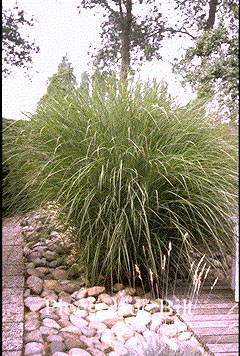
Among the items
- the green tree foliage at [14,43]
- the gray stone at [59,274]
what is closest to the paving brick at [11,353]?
the gray stone at [59,274]

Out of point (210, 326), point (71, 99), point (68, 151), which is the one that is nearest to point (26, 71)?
point (71, 99)

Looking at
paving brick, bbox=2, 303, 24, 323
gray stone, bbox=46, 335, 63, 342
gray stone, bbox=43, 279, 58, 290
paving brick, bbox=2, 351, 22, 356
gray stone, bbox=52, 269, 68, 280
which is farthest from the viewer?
gray stone, bbox=52, 269, 68, 280

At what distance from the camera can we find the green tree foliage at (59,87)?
2.26m

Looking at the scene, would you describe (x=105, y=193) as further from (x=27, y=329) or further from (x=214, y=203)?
(x=27, y=329)

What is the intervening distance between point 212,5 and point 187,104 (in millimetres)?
559

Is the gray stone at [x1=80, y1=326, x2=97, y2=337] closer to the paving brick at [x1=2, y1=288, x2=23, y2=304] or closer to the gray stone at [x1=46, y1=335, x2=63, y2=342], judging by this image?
the gray stone at [x1=46, y1=335, x2=63, y2=342]

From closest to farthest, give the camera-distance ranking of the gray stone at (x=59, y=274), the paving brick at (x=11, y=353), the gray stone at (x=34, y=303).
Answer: the paving brick at (x=11, y=353), the gray stone at (x=34, y=303), the gray stone at (x=59, y=274)

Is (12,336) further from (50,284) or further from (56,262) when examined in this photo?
(56,262)

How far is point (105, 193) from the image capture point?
200cm

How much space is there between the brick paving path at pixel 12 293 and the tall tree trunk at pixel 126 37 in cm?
116

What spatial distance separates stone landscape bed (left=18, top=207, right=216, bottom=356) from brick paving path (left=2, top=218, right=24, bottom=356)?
0.03 metres

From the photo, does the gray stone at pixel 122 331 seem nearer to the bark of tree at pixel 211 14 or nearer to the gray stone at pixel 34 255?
the gray stone at pixel 34 255

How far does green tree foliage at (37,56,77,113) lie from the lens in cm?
226

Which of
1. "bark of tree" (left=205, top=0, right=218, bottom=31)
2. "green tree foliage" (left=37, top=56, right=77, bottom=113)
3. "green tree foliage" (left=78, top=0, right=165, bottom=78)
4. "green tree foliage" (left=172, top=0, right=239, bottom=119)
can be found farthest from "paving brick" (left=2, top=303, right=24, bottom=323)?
"bark of tree" (left=205, top=0, right=218, bottom=31)
